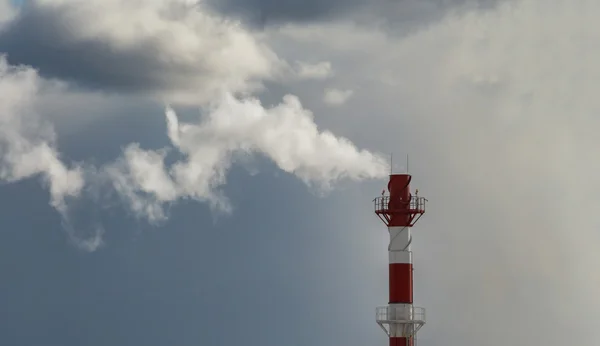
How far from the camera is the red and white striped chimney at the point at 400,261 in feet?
412

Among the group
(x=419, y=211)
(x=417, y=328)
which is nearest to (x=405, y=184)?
(x=419, y=211)

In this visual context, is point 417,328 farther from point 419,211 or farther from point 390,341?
point 419,211

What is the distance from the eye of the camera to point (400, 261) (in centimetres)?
12612

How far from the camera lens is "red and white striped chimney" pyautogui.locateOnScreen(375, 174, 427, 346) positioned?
12569 centimetres

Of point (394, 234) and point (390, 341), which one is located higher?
point (394, 234)

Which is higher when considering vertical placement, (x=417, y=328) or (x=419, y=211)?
(x=419, y=211)

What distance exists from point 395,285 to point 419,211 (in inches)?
294

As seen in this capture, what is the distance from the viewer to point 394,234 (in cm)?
12681

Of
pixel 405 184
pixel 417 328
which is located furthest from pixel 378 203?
pixel 417 328

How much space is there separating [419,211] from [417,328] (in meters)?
11.3

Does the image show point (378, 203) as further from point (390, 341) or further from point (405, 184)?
point (390, 341)

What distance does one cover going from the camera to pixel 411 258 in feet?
416

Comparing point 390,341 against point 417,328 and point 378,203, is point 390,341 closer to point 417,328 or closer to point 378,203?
point 417,328

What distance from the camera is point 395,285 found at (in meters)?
126
